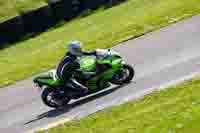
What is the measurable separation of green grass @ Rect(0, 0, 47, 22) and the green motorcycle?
11824 mm

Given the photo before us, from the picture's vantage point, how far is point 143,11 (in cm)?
2850

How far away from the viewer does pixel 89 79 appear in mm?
18500

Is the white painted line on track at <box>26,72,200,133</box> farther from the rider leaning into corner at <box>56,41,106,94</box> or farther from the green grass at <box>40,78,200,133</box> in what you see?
the rider leaning into corner at <box>56,41,106,94</box>

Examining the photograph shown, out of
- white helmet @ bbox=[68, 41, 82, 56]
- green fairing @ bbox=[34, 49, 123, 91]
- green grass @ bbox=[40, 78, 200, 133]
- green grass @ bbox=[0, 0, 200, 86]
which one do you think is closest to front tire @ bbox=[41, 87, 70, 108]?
green fairing @ bbox=[34, 49, 123, 91]

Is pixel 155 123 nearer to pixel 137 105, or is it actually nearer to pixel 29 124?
pixel 137 105

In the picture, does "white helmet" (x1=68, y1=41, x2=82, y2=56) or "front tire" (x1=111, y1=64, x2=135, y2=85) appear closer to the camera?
"white helmet" (x1=68, y1=41, x2=82, y2=56)

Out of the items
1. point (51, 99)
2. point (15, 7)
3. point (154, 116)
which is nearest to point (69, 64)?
point (51, 99)

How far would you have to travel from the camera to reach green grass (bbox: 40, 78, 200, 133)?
40.0ft

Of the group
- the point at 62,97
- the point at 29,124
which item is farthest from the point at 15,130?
the point at 62,97

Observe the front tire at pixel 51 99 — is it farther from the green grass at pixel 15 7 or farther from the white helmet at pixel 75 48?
the green grass at pixel 15 7

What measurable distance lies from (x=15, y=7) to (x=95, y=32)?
5269mm

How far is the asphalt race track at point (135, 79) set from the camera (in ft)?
57.1

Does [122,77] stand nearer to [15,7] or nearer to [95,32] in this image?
[95,32]

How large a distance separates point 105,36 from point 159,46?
4182 mm
